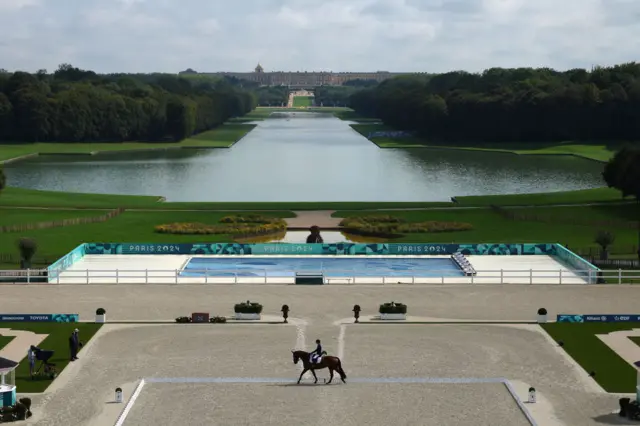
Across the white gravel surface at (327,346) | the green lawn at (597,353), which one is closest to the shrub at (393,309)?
the white gravel surface at (327,346)

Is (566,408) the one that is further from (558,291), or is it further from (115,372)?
(558,291)

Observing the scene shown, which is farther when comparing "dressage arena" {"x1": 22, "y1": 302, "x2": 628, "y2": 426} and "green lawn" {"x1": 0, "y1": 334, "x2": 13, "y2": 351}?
"green lawn" {"x1": 0, "y1": 334, "x2": 13, "y2": 351}

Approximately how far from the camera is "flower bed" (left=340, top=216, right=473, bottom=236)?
87562 millimetres

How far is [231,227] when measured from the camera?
Answer: 88.9 m

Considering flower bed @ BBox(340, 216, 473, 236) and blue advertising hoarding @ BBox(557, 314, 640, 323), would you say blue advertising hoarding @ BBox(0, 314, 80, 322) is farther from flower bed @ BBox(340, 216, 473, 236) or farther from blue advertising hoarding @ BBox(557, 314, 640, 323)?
flower bed @ BBox(340, 216, 473, 236)

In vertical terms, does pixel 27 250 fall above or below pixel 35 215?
above

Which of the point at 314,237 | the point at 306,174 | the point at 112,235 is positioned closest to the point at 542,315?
the point at 314,237

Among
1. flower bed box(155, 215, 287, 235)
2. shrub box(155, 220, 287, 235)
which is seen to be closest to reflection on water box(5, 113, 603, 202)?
flower bed box(155, 215, 287, 235)

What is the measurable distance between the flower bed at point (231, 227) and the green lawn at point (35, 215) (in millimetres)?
10227

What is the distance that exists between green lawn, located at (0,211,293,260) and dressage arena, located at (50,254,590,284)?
8351 millimetres

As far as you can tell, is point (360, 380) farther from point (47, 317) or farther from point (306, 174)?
point (306, 174)

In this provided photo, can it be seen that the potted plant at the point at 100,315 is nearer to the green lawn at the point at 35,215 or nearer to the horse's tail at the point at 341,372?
the horse's tail at the point at 341,372

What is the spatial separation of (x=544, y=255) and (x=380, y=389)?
112 ft

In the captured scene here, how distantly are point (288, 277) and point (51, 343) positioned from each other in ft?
62.0
